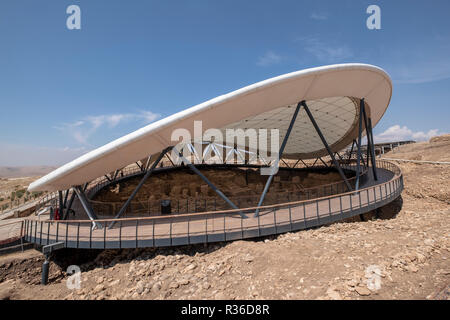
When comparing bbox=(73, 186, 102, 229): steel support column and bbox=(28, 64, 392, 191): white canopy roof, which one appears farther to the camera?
bbox=(73, 186, 102, 229): steel support column

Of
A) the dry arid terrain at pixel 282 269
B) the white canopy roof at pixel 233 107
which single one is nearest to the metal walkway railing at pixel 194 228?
the dry arid terrain at pixel 282 269

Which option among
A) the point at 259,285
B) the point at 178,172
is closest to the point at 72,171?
the point at 259,285

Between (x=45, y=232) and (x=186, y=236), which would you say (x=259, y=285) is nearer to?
(x=186, y=236)

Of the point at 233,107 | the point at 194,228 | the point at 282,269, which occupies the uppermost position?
the point at 233,107

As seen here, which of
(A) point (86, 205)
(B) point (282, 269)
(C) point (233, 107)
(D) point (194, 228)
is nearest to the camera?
(B) point (282, 269)

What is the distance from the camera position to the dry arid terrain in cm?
456

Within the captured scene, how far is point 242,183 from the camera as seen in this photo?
1129 inches

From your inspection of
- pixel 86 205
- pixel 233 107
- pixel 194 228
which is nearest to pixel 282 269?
pixel 194 228

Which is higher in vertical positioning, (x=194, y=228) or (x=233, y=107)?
(x=233, y=107)

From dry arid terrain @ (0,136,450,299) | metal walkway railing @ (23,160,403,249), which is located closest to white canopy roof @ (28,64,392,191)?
metal walkway railing @ (23,160,403,249)

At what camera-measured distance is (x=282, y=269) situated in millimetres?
5719

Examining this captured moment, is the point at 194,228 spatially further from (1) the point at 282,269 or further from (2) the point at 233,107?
(2) the point at 233,107

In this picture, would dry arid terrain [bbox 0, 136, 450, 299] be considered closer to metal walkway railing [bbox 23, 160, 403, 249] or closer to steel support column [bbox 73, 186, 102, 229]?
metal walkway railing [bbox 23, 160, 403, 249]
